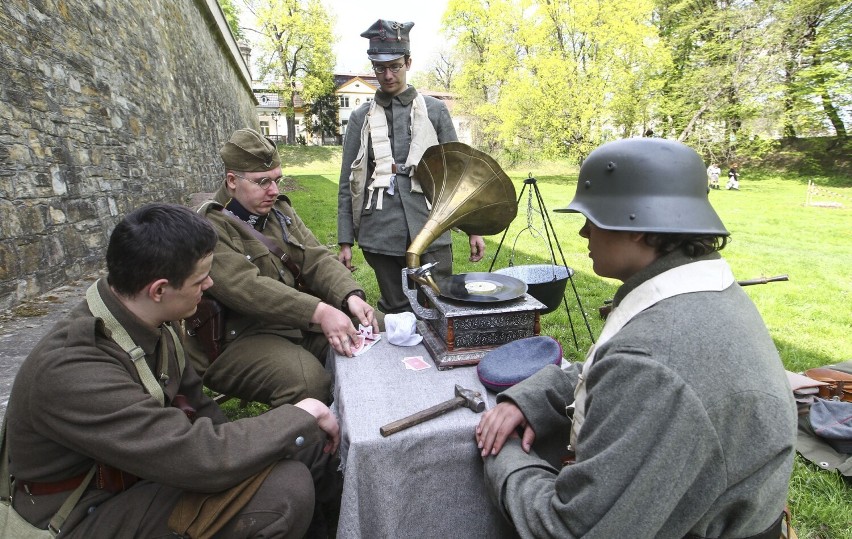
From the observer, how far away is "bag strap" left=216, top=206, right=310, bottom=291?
8.58 feet

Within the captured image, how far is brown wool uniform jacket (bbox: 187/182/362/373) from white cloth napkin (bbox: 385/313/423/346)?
0.37 m

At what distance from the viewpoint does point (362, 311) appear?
263cm

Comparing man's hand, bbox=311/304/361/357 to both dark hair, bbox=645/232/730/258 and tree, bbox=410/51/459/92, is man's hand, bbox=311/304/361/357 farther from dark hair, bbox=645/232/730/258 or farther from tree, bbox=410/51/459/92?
tree, bbox=410/51/459/92

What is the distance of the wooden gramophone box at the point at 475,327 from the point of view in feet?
6.83

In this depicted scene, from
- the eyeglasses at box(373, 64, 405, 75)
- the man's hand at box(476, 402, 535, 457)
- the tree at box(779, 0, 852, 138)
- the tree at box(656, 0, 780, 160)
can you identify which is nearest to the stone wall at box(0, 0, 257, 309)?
the eyeglasses at box(373, 64, 405, 75)

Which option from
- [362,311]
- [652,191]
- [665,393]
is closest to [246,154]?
[362,311]

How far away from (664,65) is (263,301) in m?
26.4

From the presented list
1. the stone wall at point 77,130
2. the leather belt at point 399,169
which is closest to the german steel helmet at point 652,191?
the leather belt at point 399,169

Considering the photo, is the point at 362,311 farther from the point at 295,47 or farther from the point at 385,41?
the point at 295,47

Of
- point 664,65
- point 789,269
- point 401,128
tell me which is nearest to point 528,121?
point 664,65

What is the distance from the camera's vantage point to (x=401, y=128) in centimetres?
339

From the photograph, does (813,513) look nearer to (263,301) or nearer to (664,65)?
(263,301)

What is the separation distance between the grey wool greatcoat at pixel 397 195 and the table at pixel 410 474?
5.55ft

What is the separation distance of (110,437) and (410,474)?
0.85m
